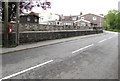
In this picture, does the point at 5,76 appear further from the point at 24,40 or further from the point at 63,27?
the point at 63,27

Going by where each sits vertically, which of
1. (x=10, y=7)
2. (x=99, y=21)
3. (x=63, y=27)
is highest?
(x=99, y=21)

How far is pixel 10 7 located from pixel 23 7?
1.39 meters

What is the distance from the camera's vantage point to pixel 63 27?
21.9m

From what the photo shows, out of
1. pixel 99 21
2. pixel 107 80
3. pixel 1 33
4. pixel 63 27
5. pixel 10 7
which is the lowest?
pixel 107 80

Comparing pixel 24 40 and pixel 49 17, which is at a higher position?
pixel 49 17

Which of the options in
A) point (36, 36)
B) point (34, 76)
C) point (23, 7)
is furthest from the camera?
point (36, 36)

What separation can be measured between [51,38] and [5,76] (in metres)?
12.1

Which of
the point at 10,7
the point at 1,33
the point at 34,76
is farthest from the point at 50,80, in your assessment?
the point at 10,7

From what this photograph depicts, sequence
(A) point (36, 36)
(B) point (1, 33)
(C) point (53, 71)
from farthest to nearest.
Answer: (A) point (36, 36), (B) point (1, 33), (C) point (53, 71)

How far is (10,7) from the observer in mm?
11453

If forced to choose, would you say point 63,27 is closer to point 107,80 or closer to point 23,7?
point 23,7

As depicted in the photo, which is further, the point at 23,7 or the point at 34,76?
the point at 23,7

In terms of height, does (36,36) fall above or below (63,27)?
below

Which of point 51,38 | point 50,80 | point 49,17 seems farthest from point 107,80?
point 49,17
